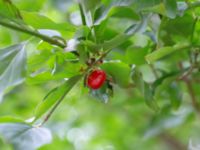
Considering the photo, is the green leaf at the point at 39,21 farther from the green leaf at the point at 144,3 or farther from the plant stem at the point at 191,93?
the plant stem at the point at 191,93

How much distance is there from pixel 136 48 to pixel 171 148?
167 centimetres

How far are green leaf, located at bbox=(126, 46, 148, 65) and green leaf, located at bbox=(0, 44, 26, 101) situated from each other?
19 centimetres

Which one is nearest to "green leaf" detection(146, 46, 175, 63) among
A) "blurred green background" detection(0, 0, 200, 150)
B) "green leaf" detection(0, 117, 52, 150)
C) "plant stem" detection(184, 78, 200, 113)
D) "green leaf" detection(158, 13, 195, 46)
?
"green leaf" detection(158, 13, 195, 46)

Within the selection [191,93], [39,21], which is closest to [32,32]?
[39,21]

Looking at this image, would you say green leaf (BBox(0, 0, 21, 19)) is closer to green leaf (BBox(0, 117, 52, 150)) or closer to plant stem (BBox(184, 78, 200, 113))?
green leaf (BBox(0, 117, 52, 150))

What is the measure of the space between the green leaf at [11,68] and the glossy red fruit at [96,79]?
0.13 meters

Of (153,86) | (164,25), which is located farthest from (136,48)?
(153,86)

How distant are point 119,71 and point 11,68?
7.9 inches

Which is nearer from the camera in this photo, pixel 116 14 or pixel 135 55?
pixel 116 14

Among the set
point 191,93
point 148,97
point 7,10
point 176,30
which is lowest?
point 191,93

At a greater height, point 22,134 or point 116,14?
point 116,14

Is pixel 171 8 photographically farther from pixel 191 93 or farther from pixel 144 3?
pixel 191 93

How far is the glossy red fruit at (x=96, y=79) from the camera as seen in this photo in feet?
2.88

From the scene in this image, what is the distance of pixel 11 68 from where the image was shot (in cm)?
94
